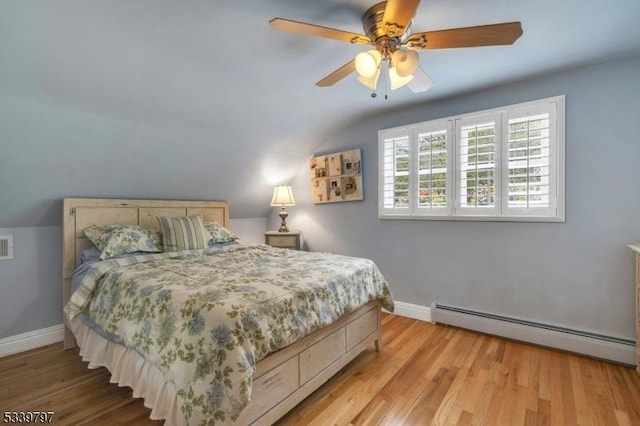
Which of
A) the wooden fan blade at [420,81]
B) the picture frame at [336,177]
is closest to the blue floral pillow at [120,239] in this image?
the picture frame at [336,177]

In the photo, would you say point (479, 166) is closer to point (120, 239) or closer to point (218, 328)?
point (218, 328)

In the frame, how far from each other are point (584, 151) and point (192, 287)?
293cm

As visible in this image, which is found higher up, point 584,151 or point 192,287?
point 584,151

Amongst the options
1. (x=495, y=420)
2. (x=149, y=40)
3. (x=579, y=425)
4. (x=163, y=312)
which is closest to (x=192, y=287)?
(x=163, y=312)

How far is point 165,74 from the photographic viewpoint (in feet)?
6.63

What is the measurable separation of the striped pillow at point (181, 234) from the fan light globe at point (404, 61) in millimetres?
2208

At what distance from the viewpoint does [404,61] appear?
152 cm

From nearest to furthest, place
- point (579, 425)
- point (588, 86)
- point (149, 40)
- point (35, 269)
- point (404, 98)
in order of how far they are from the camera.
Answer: point (579, 425)
point (149, 40)
point (588, 86)
point (35, 269)
point (404, 98)

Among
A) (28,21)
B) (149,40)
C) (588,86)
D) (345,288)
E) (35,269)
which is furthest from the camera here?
(35,269)

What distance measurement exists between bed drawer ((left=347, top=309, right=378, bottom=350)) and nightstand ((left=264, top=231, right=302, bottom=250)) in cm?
167

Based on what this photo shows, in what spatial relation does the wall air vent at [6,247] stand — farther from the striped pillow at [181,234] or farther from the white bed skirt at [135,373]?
the striped pillow at [181,234]

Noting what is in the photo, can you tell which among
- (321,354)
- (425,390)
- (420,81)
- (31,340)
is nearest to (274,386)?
(321,354)

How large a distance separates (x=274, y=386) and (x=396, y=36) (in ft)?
6.07

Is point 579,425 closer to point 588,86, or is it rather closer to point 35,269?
point 588,86
